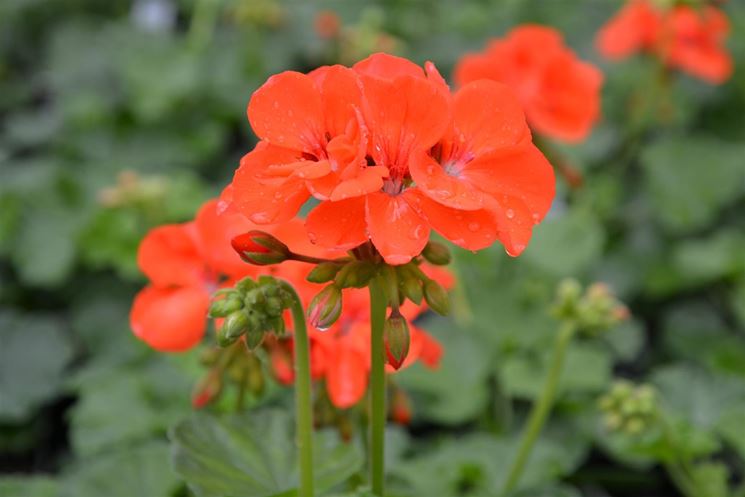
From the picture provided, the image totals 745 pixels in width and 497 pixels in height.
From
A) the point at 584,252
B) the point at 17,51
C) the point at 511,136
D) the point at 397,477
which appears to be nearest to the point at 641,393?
the point at 397,477

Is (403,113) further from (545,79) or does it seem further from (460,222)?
(545,79)

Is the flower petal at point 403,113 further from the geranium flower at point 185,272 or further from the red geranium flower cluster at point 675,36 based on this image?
the red geranium flower cluster at point 675,36

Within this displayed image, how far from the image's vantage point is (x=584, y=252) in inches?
82.5

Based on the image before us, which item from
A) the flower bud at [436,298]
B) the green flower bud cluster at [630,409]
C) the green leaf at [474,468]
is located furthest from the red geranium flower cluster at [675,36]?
the flower bud at [436,298]

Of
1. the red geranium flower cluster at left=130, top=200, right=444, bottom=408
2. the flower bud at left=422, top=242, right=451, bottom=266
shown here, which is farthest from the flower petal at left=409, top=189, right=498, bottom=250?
the red geranium flower cluster at left=130, top=200, right=444, bottom=408

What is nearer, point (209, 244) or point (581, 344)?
point (209, 244)

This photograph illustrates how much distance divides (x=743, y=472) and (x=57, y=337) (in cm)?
149

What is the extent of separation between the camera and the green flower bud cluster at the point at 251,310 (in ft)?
2.76

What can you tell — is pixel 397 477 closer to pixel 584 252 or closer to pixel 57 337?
pixel 584 252

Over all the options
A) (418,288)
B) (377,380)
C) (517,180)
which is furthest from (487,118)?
(377,380)

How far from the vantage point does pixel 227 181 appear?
2578 millimetres

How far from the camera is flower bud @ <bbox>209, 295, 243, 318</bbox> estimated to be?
2.80ft

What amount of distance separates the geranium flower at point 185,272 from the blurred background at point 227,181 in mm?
366

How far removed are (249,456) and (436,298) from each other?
13.9 inches
